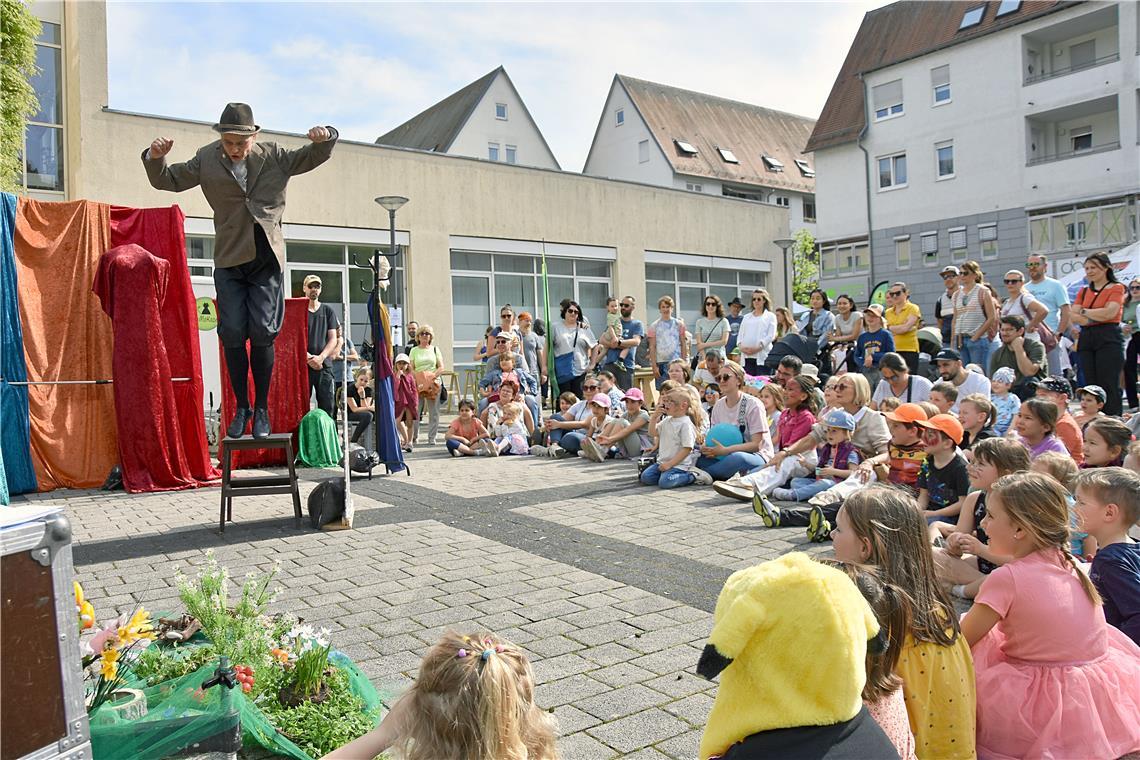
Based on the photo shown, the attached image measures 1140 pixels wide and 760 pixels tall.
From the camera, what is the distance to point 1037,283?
1140 centimetres

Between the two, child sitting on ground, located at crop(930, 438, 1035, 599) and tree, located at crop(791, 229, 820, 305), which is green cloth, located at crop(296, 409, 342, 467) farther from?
tree, located at crop(791, 229, 820, 305)

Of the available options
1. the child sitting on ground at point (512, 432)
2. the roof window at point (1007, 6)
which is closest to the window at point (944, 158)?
the roof window at point (1007, 6)

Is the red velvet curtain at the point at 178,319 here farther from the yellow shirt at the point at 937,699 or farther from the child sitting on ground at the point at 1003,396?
the yellow shirt at the point at 937,699

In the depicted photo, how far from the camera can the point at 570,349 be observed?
47.3 feet

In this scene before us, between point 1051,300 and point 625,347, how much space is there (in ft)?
20.0

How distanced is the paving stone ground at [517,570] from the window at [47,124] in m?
10.2

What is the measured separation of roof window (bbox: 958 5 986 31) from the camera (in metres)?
35.6

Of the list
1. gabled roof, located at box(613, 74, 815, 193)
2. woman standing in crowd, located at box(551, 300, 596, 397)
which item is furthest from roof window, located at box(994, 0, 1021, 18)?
woman standing in crowd, located at box(551, 300, 596, 397)

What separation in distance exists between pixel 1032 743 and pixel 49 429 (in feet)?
32.4

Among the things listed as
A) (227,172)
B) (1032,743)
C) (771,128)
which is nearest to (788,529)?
(1032,743)

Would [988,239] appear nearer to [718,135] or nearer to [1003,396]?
[718,135]

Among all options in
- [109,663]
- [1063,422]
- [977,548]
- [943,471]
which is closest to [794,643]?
[109,663]

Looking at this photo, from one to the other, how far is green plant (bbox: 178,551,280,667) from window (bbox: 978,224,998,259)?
36.2m

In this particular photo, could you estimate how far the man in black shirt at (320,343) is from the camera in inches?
453
